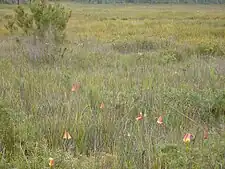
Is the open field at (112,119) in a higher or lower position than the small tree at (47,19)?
lower

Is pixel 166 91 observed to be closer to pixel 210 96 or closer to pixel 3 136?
pixel 210 96

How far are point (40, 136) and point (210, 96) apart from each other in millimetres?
2744

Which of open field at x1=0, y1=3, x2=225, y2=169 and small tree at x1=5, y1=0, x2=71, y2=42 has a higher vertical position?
small tree at x1=5, y1=0, x2=71, y2=42

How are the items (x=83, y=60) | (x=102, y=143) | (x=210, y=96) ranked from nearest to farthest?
1. (x=102, y=143)
2. (x=210, y=96)
3. (x=83, y=60)

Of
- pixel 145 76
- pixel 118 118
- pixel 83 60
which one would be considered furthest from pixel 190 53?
pixel 118 118

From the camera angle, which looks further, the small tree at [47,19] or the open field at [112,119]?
the small tree at [47,19]

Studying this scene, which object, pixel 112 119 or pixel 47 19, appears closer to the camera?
pixel 112 119

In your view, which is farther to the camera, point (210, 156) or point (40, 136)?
point (40, 136)

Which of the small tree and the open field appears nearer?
the open field

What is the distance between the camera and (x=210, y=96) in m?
5.43

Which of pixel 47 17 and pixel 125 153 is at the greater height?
pixel 47 17

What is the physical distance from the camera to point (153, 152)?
3461 mm

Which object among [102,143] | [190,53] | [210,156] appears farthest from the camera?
[190,53]

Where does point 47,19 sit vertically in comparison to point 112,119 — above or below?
above
